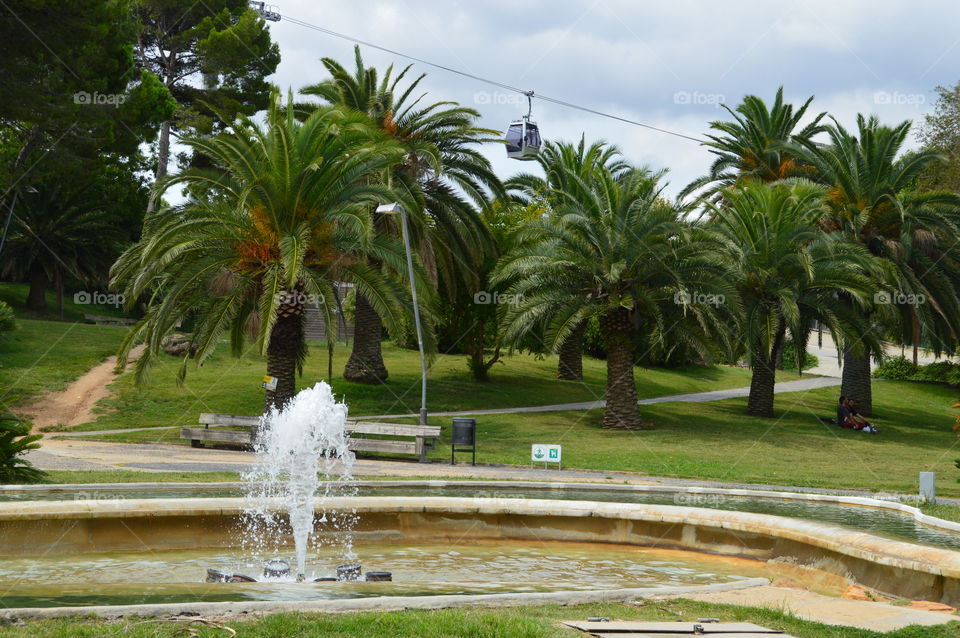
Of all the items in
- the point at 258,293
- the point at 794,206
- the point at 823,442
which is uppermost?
the point at 794,206

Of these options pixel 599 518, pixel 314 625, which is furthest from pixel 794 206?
pixel 314 625

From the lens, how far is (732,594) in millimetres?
6789

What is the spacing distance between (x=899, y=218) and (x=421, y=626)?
29858 mm

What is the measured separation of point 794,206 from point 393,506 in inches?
876

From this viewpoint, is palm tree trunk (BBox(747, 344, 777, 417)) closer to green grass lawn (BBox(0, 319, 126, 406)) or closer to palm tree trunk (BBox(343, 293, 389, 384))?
palm tree trunk (BBox(343, 293, 389, 384))

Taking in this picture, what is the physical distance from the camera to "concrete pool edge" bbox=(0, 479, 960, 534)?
10641mm

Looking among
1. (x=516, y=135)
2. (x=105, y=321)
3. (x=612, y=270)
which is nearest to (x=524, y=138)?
(x=516, y=135)

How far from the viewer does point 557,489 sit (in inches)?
520

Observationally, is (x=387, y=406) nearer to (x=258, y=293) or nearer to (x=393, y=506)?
(x=258, y=293)

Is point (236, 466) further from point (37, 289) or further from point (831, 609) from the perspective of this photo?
point (37, 289)

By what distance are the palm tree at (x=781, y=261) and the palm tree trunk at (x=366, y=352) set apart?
1167 centimetres

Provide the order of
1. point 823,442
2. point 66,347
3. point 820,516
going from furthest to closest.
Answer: point 66,347
point 823,442
point 820,516

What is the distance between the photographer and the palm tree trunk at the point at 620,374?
27.7 meters

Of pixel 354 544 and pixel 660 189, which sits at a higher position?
pixel 660 189
